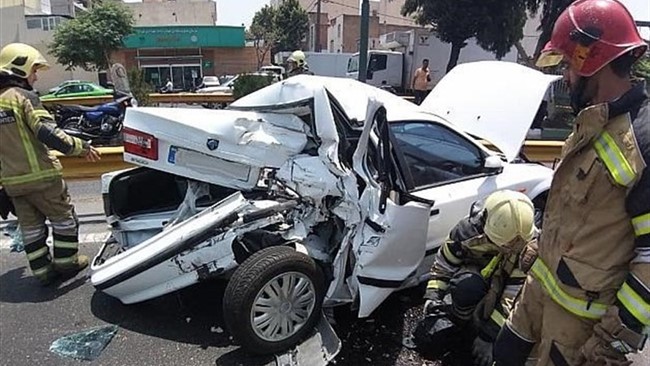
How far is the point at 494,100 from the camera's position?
4.25m

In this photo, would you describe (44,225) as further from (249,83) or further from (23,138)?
(249,83)

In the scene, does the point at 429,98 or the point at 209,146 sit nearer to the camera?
the point at 209,146

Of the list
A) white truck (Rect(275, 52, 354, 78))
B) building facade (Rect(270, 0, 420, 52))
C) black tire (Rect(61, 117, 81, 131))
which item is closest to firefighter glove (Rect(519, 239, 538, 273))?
black tire (Rect(61, 117, 81, 131))

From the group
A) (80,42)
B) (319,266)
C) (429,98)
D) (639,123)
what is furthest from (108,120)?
(80,42)

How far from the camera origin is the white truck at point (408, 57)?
76.6 ft

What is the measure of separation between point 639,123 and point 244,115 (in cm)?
234

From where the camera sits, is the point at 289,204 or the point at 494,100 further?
the point at 494,100

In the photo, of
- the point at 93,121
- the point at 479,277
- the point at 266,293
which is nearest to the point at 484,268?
the point at 479,277

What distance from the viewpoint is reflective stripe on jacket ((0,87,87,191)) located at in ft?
11.7

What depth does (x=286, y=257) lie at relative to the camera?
2.89 metres

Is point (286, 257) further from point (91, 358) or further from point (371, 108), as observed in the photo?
point (91, 358)

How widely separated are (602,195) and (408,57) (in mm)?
24212

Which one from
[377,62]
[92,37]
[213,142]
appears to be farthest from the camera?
[92,37]

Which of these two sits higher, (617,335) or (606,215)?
(606,215)
